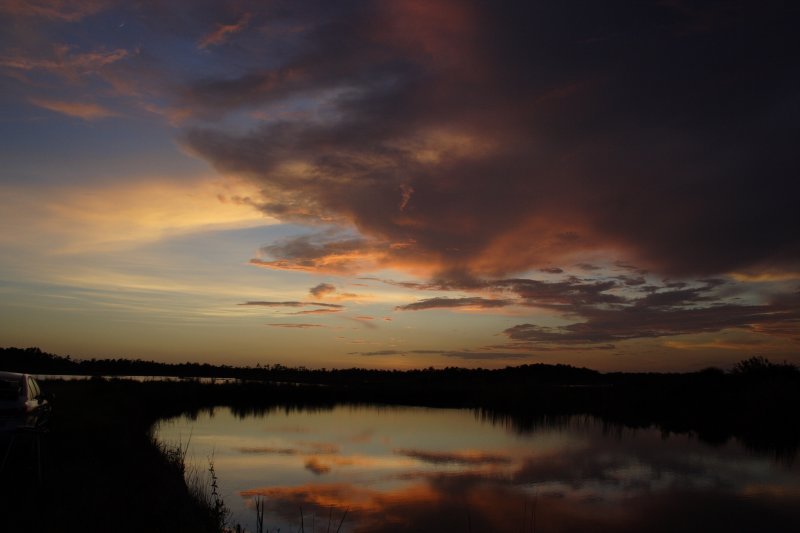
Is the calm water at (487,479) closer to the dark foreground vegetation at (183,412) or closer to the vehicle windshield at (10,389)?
the dark foreground vegetation at (183,412)

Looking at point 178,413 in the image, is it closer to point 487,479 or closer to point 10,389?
point 487,479

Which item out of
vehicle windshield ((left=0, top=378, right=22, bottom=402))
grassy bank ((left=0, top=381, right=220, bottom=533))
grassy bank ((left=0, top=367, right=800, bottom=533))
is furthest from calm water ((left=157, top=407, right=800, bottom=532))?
vehicle windshield ((left=0, top=378, right=22, bottom=402))

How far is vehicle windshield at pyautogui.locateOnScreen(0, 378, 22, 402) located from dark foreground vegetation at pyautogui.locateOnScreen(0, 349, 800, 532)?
1248 millimetres

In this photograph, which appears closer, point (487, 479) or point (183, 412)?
point (487, 479)

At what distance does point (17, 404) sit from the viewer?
37.2 feet

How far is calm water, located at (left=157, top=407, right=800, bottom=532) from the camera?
13992mm

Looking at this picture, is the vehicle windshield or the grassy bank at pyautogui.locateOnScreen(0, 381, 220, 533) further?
the vehicle windshield

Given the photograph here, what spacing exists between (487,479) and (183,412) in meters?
23.8

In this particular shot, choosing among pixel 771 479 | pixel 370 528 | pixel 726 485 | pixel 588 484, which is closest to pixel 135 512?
pixel 370 528

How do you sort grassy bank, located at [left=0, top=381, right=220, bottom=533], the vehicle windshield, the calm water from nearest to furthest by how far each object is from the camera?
grassy bank, located at [left=0, top=381, right=220, bottom=533]
the vehicle windshield
the calm water

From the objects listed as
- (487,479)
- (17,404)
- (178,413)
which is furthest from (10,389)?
(178,413)

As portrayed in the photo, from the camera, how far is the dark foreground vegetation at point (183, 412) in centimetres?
950

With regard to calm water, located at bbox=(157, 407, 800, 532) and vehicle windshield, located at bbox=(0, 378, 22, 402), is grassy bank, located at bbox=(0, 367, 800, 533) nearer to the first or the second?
vehicle windshield, located at bbox=(0, 378, 22, 402)

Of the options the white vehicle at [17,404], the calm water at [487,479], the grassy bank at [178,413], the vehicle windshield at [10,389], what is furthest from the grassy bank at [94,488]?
the calm water at [487,479]
